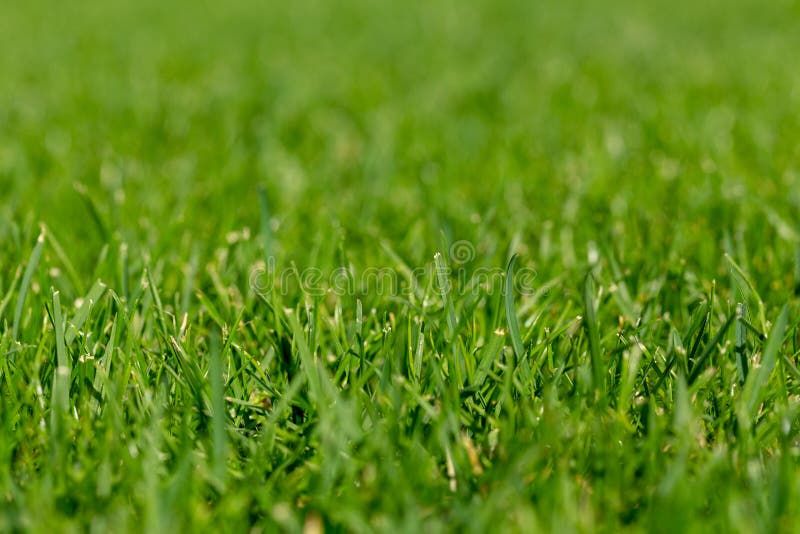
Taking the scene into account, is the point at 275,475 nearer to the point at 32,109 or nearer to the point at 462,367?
the point at 462,367

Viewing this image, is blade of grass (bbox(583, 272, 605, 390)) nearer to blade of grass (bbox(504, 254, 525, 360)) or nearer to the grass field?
the grass field

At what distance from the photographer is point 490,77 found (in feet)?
13.9

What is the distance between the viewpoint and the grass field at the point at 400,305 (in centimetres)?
114

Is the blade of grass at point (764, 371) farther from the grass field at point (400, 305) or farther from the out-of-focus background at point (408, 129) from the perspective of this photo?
the out-of-focus background at point (408, 129)

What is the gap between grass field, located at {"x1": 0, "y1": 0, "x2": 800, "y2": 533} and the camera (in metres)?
1.14

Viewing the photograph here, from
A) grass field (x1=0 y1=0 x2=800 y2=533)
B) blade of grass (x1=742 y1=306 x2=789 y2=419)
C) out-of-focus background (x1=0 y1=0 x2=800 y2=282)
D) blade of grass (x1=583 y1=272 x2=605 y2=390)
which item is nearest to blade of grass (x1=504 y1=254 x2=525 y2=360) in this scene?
grass field (x1=0 y1=0 x2=800 y2=533)

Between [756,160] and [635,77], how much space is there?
1541mm

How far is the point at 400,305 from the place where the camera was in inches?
67.1

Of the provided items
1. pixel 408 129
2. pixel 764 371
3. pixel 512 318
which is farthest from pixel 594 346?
pixel 408 129

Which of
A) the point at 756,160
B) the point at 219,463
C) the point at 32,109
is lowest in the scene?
the point at 756,160

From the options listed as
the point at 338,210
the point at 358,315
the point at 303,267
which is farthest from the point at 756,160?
the point at 358,315

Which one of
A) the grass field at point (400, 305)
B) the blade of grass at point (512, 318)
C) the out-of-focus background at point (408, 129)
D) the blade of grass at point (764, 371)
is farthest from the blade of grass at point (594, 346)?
the out-of-focus background at point (408, 129)

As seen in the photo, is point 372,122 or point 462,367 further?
point 372,122

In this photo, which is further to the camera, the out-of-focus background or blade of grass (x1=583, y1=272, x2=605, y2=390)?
the out-of-focus background
